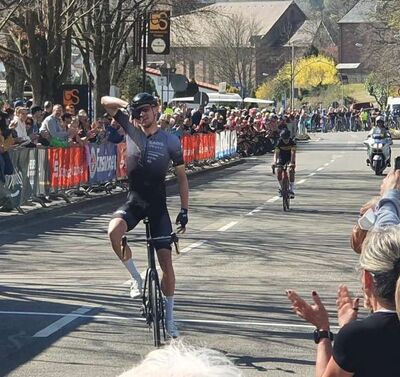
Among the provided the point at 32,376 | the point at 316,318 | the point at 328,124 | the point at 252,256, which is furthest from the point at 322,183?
the point at 328,124

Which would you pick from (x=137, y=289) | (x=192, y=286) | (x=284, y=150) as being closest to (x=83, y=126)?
(x=284, y=150)

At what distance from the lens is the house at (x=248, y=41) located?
102581 mm

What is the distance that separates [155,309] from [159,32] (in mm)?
28390

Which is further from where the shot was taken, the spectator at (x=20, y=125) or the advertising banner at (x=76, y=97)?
the advertising banner at (x=76, y=97)

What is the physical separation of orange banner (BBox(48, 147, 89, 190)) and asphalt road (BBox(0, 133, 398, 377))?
769 millimetres

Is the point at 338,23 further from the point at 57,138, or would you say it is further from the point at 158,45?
the point at 57,138

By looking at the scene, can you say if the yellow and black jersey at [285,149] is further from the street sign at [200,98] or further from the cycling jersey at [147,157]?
the street sign at [200,98]

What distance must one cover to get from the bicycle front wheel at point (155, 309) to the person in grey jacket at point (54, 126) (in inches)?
531

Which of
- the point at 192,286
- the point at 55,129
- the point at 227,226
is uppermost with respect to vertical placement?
the point at 55,129

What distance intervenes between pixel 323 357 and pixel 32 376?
3765mm

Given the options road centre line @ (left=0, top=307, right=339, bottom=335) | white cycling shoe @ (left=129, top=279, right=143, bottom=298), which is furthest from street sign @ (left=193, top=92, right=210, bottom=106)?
white cycling shoe @ (left=129, top=279, right=143, bottom=298)

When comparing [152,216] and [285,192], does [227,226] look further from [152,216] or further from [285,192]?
[152,216]

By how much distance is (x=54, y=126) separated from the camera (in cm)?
2219

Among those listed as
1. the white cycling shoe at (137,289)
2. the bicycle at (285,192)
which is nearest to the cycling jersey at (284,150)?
the bicycle at (285,192)
